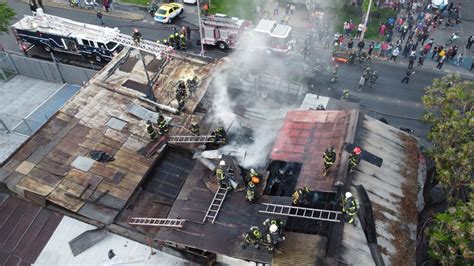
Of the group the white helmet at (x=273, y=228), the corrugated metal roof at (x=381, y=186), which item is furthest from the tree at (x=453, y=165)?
the white helmet at (x=273, y=228)

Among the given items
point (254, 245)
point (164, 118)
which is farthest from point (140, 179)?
point (254, 245)

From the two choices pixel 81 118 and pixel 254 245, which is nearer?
pixel 254 245

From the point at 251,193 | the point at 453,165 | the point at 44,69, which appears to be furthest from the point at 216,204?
the point at 44,69

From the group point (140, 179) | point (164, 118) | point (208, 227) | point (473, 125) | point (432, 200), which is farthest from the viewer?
point (432, 200)

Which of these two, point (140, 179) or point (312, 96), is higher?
point (312, 96)

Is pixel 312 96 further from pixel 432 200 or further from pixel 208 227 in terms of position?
pixel 208 227

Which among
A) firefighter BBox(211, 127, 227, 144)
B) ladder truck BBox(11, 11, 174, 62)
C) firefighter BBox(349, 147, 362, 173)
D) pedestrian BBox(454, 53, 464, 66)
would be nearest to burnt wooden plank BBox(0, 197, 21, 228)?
firefighter BBox(211, 127, 227, 144)

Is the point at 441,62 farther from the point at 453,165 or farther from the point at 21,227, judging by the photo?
the point at 21,227

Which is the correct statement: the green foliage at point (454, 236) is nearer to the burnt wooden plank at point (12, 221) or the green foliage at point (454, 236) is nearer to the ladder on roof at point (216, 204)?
the ladder on roof at point (216, 204)
